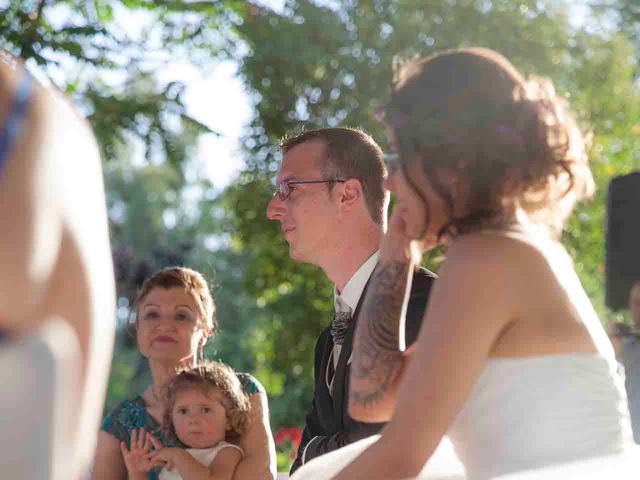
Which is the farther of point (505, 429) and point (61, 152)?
point (505, 429)

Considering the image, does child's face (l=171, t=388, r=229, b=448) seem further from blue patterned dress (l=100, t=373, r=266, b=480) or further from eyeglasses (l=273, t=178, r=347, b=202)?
eyeglasses (l=273, t=178, r=347, b=202)

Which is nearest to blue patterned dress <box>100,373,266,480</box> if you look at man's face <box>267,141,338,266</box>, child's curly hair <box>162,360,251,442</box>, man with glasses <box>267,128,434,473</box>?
child's curly hair <box>162,360,251,442</box>

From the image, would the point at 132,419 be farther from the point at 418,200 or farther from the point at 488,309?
the point at 488,309

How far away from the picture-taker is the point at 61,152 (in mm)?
1479

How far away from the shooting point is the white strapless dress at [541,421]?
2.18m

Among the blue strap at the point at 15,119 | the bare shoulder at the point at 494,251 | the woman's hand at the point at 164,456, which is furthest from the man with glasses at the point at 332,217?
the blue strap at the point at 15,119

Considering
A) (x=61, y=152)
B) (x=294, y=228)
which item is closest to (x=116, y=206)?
(x=294, y=228)

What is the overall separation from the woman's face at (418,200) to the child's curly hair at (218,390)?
6.48 ft

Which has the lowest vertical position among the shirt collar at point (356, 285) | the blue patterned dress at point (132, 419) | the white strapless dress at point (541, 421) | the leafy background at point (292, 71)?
the blue patterned dress at point (132, 419)

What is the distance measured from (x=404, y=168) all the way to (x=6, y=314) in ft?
3.60

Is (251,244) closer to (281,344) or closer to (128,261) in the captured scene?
(281,344)

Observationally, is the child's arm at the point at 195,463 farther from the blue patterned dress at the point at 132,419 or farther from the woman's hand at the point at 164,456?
the blue patterned dress at the point at 132,419

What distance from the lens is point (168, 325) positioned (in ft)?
14.7

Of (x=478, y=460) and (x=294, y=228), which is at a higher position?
(x=294, y=228)
